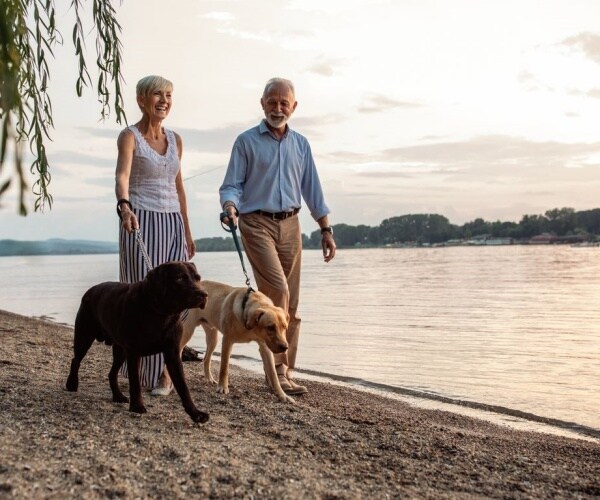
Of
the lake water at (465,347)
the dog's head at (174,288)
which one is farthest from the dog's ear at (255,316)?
the lake water at (465,347)

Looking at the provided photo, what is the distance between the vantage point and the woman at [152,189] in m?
5.65

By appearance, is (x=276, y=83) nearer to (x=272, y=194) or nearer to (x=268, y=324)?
(x=272, y=194)

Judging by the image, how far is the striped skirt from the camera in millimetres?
5859

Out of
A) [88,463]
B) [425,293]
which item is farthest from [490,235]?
[88,463]

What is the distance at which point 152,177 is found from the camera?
19.2 feet

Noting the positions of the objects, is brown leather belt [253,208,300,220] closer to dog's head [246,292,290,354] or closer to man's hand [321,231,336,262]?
man's hand [321,231,336,262]

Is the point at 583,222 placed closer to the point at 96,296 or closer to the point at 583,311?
the point at 583,311

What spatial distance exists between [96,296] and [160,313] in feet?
2.76

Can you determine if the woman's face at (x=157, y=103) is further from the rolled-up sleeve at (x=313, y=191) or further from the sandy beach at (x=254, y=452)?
the sandy beach at (x=254, y=452)

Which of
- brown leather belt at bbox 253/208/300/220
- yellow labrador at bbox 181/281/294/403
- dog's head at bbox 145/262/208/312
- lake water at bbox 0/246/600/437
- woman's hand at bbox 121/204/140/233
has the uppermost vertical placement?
brown leather belt at bbox 253/208/300/220

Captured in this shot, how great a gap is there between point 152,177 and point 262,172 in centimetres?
113

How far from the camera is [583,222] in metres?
133

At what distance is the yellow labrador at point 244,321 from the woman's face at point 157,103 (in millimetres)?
1503

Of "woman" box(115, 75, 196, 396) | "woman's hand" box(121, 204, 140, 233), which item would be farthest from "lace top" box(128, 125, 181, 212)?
"woman's hand" box(121, 204, 140, 233)
